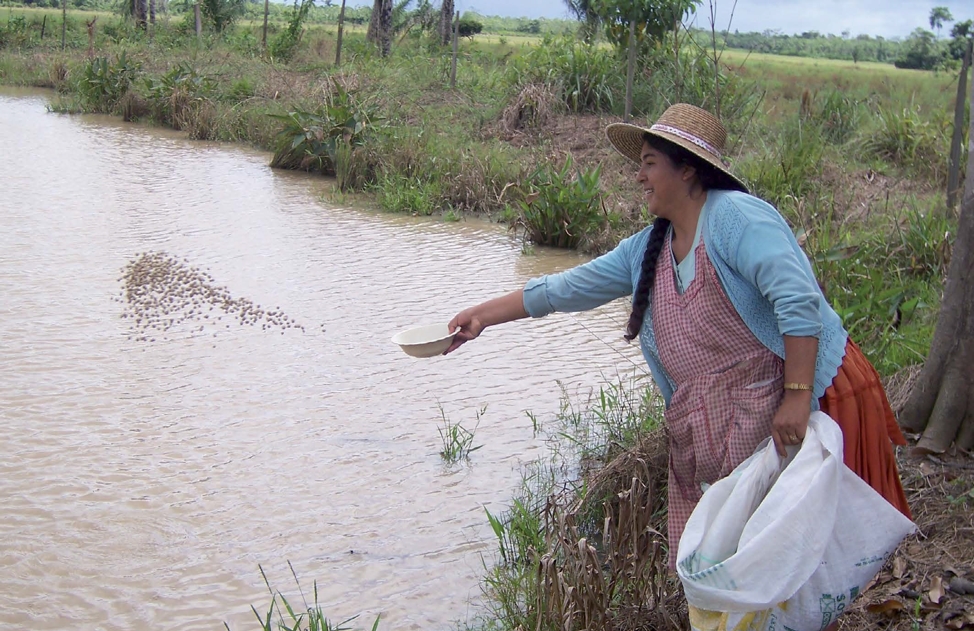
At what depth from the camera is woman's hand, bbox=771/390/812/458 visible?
217cm

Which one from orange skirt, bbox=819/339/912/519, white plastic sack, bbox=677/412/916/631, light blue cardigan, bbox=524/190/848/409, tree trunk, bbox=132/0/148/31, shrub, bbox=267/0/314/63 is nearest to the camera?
white plastic sack, bbox=677/412/916/631

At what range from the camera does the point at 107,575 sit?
11.2ft

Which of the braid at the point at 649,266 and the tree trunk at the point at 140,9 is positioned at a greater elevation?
the tree trunk at the point at 140,9

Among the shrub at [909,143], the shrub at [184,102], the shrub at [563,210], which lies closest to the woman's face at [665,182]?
the shrub at [563,210]

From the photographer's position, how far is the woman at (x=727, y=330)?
2164 mm

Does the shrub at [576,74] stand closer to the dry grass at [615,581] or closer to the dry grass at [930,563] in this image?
the dry grass at [930,563]

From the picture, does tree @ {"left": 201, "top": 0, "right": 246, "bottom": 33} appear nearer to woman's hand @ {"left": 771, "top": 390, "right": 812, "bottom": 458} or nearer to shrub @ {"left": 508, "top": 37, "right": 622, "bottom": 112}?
shrub @ {"left": 508, "top": 37, "right": 622, "bottom": 112}

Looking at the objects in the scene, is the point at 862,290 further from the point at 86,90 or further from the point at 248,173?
the point at 86,90

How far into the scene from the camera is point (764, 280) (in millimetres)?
2141

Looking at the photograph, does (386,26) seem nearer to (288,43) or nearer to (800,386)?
(288,43)

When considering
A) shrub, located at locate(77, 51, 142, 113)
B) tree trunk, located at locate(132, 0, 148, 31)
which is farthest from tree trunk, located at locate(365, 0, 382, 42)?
tree trunk, located at locate(132, 0, 148, 31)

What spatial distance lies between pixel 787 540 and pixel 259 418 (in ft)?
10.6

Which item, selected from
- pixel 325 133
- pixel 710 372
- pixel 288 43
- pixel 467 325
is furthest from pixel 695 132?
pixel 288 43

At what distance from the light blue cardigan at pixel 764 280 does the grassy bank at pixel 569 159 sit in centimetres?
74
